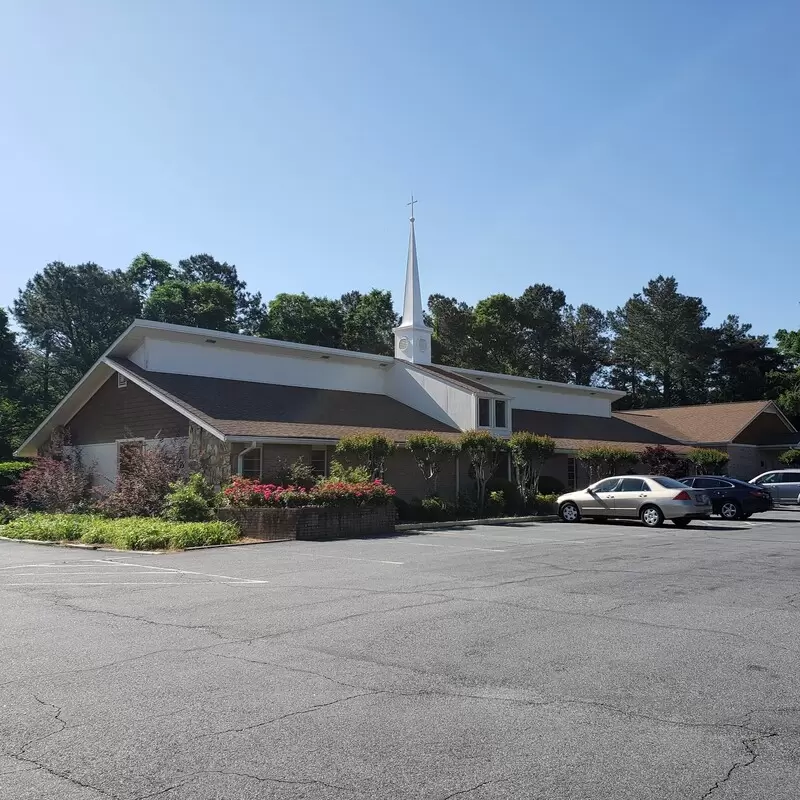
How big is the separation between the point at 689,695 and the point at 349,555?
10105 millimetres

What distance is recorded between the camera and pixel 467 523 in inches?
992

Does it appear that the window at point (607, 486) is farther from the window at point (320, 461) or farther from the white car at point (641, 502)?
the window at point (320, 461)

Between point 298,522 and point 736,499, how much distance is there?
600 inches

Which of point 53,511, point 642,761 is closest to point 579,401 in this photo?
point 53,511

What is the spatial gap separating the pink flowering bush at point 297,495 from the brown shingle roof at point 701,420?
25.4 meters

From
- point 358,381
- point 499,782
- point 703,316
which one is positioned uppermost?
point 703,316

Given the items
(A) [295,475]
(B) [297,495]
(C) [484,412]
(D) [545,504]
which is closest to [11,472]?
(A) [295,475]

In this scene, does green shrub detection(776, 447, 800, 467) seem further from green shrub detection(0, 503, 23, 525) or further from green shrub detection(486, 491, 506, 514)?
green shrub detection(0, 503, 23, 525)

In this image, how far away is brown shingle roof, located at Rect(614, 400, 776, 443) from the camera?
4134cm

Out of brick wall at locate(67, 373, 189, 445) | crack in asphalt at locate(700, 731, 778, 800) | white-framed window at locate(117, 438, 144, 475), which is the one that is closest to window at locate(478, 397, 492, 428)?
brick wall at locate(67, 373, 189, 445)

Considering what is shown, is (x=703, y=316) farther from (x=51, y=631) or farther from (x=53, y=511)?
(x=51, y=631)

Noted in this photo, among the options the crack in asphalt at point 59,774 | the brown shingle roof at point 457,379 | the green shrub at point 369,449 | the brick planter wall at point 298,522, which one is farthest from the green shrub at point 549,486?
the crack in asphalt at point 59,774

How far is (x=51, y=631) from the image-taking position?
27.0 feet

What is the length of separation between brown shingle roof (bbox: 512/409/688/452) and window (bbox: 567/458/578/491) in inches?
47.0
